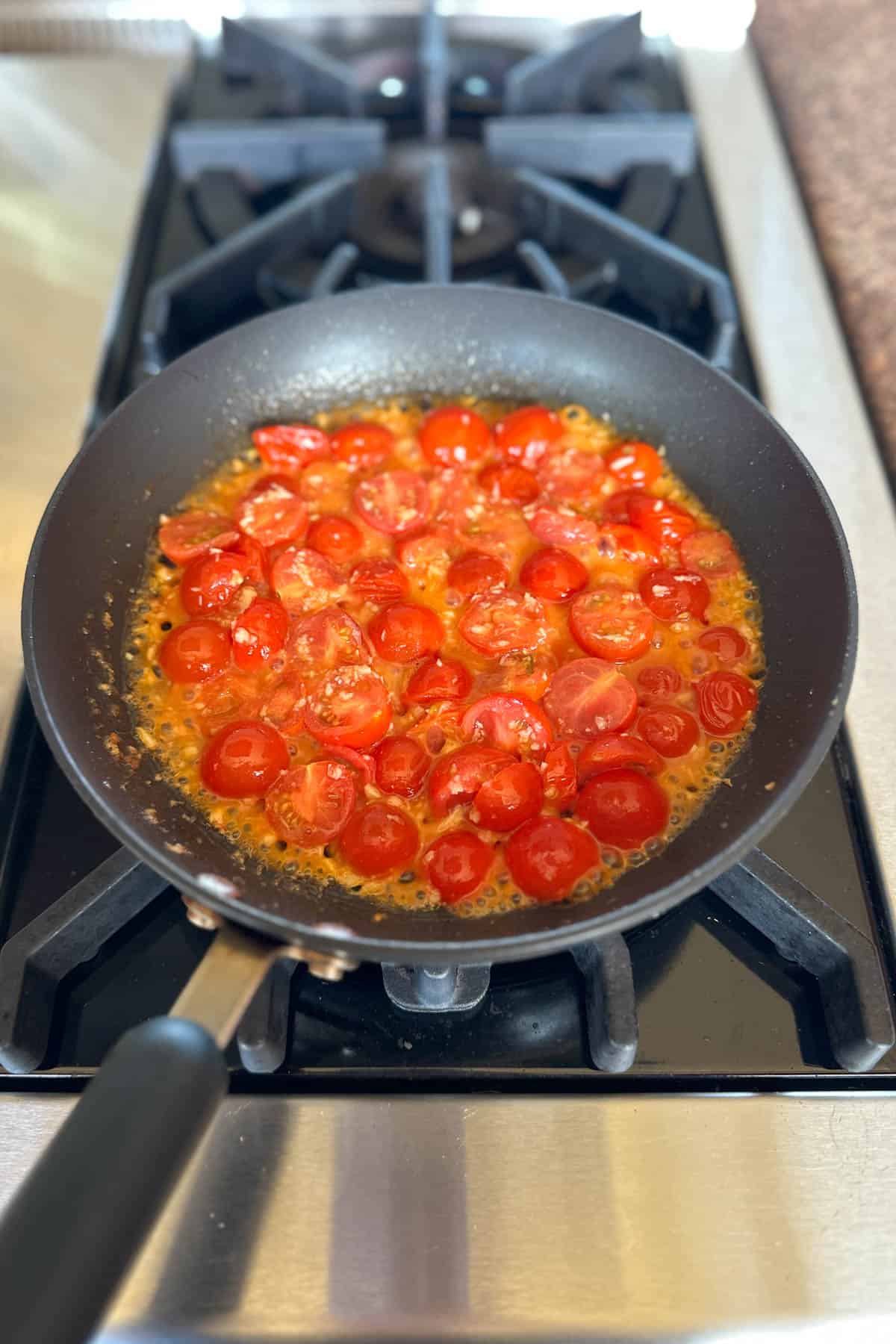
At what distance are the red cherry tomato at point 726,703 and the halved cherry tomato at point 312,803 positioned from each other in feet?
1.26

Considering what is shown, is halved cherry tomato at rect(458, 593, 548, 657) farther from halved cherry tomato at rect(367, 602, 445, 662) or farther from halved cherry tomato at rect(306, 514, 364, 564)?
halved cherry tomato at rect(306, 514, 364, 564)

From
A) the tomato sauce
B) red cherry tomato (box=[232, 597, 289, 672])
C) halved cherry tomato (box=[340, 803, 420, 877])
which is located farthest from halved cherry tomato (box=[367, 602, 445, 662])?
halved cherry tomato (box=[340, 803, 420, 877])

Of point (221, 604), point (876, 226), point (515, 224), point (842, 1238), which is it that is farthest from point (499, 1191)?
point (876, 226)

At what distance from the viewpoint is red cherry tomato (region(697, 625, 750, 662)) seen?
45.6 inches

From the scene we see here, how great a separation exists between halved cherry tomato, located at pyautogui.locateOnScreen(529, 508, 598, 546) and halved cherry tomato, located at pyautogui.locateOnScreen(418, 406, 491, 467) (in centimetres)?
14

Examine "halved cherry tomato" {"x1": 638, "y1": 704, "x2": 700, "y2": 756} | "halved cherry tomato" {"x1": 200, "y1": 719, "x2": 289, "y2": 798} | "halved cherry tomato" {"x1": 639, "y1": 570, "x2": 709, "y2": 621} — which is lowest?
"halved cherry tomato" {"x1": 638, "y1": 704, "x2": 700, "y2": 756}

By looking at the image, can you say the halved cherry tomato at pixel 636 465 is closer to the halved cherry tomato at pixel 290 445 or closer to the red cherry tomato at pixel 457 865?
the halved cherry tomato at pixel 290 445

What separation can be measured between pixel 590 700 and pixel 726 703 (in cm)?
14

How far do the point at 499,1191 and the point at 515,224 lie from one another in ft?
4.51

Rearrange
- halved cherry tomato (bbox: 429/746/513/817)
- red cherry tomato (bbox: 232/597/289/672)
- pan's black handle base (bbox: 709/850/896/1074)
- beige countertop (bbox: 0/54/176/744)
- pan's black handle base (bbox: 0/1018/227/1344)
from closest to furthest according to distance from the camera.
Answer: pan's black handle base (bbox: 0/1018/227/1344), pan's black handle base (bbox: 709/850/896/1074), halved cherry tomato (bbox: 429/746/513/817), red cherry tomato (bbox: 232/597/289/672), beige countertop (bbox: 0/54/176/744)

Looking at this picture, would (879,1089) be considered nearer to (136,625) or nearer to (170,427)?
(136,625)

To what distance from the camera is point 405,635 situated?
1186 mm

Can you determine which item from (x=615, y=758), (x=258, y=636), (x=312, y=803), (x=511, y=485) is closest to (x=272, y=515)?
(x=258, y=636)

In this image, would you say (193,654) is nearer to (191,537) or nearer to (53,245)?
(191,537)
